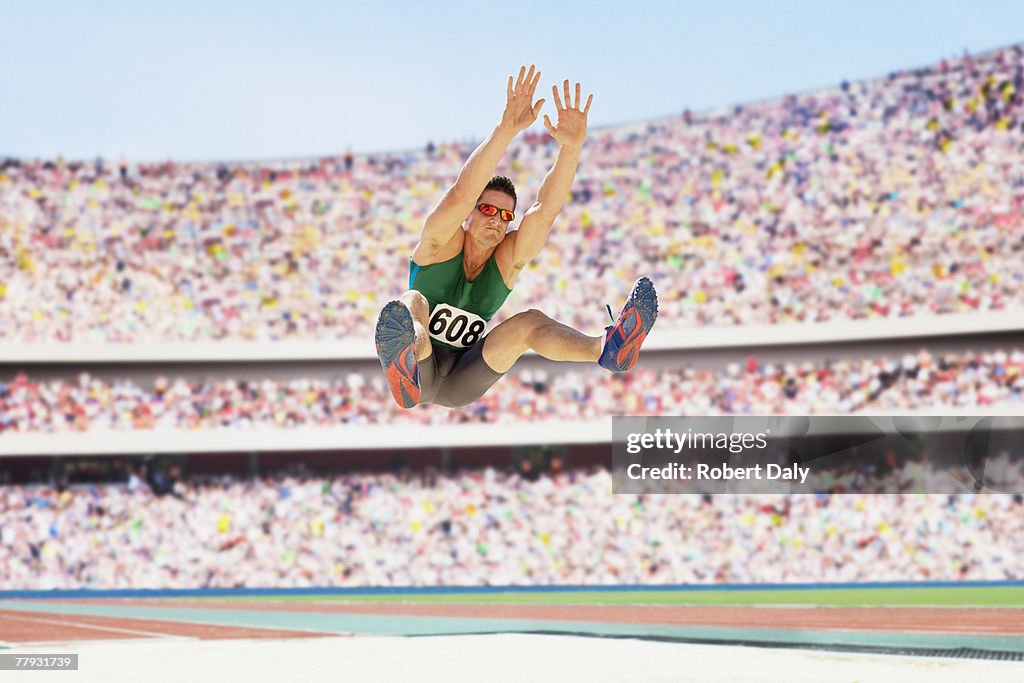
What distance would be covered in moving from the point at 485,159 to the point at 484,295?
150 centimetres

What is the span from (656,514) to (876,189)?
11.2 m

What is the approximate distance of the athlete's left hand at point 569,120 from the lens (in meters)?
6.46

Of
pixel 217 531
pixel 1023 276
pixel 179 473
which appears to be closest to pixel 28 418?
pixel 179 473

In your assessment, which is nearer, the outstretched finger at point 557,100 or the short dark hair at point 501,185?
the outstretched finger at point 557,100

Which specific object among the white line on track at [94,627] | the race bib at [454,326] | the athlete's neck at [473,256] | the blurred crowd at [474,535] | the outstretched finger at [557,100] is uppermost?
the outstretched finger at [557,100]

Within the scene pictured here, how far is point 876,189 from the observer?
27891 millimetres

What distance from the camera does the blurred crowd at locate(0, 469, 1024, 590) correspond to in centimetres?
2239

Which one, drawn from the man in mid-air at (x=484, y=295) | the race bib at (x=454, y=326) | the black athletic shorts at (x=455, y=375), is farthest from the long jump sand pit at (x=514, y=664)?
the race bib at (x=454, y=326)

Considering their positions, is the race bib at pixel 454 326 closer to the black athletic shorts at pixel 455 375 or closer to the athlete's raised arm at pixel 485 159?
the black athletic shorts at pixel 455 375

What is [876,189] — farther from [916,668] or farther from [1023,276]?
[916,668]

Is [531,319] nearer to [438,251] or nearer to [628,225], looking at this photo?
[438,251]

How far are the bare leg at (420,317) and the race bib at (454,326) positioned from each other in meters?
0.28

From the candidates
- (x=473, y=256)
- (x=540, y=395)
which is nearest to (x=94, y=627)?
(x=540, y=395)

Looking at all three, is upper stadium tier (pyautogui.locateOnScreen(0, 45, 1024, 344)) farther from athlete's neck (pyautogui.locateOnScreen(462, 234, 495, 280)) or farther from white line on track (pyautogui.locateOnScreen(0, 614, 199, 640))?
athlete's neck (pyautogui.locateOnScreen(462, 234, 495, 280))
